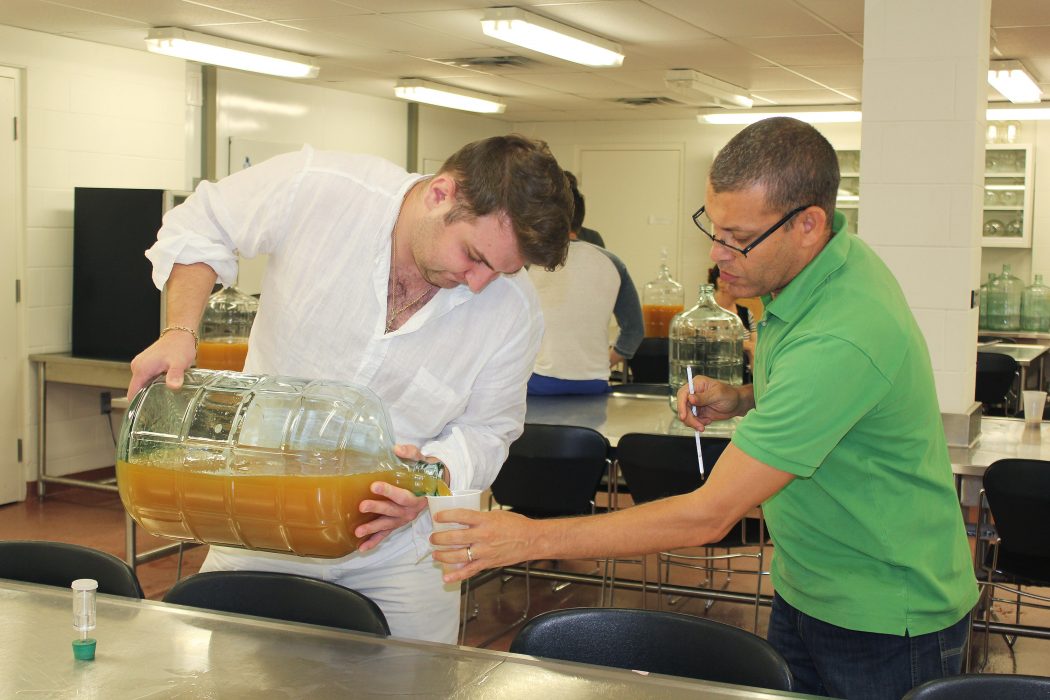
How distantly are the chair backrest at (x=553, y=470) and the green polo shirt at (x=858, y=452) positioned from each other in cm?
199

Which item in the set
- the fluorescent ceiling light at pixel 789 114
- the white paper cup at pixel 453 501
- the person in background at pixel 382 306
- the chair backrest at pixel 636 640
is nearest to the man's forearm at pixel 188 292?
the person in background at pixel 382 306

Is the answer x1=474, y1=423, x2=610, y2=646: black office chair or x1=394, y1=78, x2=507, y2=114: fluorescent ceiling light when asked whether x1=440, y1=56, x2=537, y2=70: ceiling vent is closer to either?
x1=394, y1=78, x2=507, y2=114: fluorescent ceiling light

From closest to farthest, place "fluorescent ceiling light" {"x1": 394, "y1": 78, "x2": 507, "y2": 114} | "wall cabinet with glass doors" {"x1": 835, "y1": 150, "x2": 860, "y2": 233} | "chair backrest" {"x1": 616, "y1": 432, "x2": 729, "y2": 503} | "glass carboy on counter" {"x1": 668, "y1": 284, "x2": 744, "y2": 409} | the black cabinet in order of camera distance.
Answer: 1. "chair backrest" {"x1": 616, "y1": 432, "x2": 729, "y2": 503}
2. "glass carboy on counter" {"x1": 668, "y1": 284, "x2": 744, "y2": 409}
3. the black cabinet
4. "fluorescent ceiling light" {"x1": 394, "y1": 78, "x2": 507, "y2": 114}
5. "wall cabinet with glass doors" {"x1": 835, "y1": 150, "x2": 860, "y2": 233}

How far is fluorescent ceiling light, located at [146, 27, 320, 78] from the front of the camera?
19.9 feet

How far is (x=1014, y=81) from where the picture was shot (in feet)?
23.8

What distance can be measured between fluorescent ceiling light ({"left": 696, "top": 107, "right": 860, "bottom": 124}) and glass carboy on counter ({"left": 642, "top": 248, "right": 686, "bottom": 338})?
125 cm

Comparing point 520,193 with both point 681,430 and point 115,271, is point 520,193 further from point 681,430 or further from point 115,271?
point 115,271

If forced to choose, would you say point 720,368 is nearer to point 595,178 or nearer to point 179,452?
point 179,452

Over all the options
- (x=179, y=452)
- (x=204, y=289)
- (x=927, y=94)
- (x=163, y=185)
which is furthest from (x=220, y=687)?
(x=163, y=185)

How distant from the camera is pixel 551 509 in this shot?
4.10 m

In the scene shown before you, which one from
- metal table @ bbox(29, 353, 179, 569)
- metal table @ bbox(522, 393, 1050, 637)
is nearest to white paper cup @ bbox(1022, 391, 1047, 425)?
metal table @ bbox(522, 393, 1050, 637)

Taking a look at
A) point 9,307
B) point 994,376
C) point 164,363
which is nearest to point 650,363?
point 994,376

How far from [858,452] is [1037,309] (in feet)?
25.5

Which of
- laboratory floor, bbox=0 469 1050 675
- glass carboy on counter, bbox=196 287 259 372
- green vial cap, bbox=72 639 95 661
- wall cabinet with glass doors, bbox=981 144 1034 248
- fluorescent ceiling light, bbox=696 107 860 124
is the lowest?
laboratory floor, bbox=0 469 1050 675
